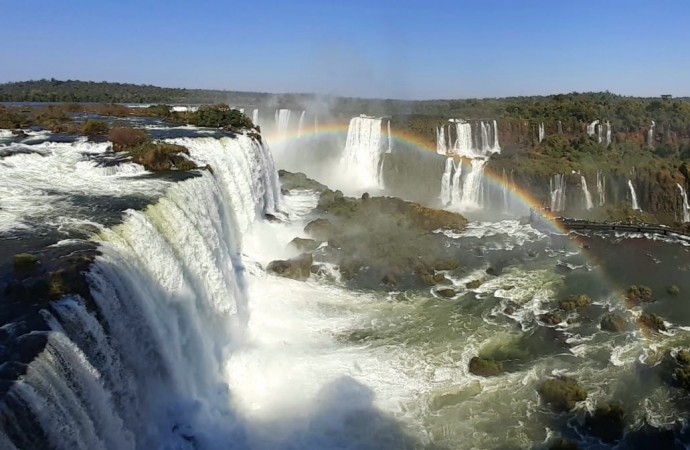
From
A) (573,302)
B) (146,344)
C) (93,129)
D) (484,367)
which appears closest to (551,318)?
(573,302)

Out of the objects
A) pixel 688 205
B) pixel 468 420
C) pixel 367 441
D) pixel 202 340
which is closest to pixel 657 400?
pixel 468 420

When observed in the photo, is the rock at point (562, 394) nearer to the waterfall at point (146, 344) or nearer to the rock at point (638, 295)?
the rock at point (638, 295)

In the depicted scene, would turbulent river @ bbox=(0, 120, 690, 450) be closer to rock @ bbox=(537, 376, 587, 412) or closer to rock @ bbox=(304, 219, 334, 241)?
rock @ bbox=(537, 376, 587, 412)

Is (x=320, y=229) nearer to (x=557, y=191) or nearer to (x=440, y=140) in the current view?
(x=557, y=191)

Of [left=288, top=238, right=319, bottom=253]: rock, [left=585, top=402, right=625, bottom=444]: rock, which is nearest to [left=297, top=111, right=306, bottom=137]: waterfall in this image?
[left=288, top=238, right=319, bottom=253]: rock

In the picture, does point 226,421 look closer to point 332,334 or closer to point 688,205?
point 332,334
